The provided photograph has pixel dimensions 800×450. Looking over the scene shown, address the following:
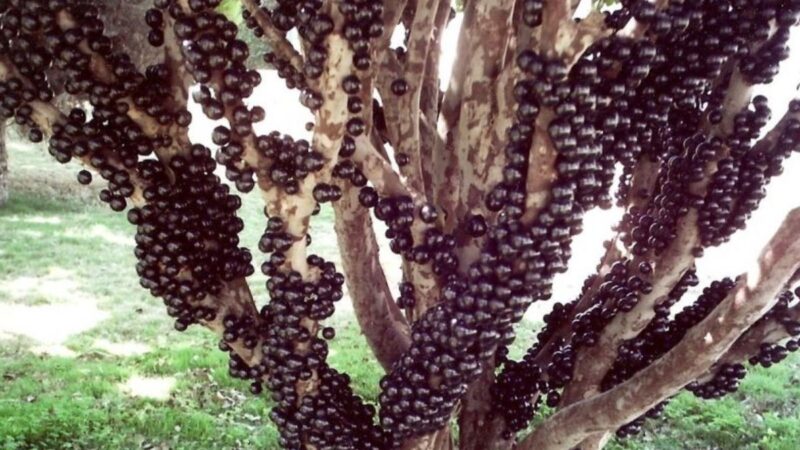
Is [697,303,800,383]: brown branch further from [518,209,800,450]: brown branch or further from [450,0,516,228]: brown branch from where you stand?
[450,0,516,228]: brown branch

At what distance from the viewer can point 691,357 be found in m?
2.80

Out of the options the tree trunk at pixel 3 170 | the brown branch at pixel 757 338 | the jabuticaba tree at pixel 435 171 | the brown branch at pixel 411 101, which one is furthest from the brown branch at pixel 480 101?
the tree trunk at pixel 3 170

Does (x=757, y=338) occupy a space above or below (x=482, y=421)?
below

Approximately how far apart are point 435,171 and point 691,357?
52.1 inches

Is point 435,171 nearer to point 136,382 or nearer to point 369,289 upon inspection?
point 369,289

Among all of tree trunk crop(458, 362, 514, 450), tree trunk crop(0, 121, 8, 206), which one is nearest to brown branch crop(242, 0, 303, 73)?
tree trunk crop(458, 362, 514, 450)

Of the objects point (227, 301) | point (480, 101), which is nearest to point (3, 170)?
point (227, 301)

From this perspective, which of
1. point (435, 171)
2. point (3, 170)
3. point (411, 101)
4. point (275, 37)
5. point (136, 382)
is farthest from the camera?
point (3, 170)

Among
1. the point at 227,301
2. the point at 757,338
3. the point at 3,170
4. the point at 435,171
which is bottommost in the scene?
the point at 757,338

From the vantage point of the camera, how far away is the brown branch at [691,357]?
2.50 m

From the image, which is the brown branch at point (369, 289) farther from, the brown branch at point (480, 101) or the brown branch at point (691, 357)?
the brown branch at point (691, 357)

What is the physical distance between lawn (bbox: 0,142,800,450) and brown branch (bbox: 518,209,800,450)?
355 centimetres

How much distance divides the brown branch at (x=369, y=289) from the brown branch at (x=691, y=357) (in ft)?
2.68

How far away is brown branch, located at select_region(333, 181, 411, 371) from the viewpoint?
315 centimetres
